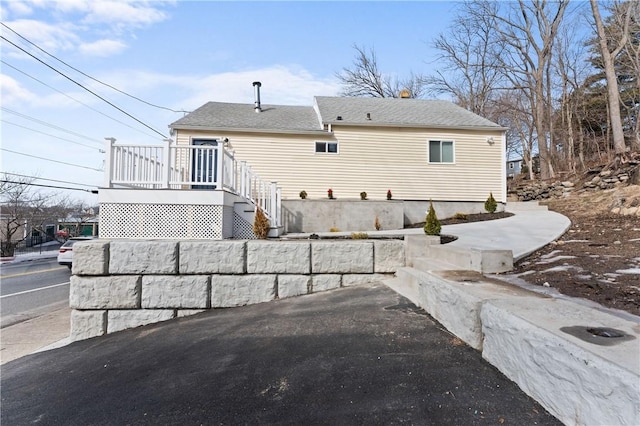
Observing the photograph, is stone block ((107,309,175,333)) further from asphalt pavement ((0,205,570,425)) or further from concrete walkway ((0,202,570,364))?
concrete walkway ((0,202,570,364))

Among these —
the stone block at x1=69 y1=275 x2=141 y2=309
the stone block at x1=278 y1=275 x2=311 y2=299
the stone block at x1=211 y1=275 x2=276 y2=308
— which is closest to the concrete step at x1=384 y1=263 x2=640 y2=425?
the stone block at x1=278 y1=275 x2=311 y2=299

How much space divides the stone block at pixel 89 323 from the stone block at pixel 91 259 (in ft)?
1.95

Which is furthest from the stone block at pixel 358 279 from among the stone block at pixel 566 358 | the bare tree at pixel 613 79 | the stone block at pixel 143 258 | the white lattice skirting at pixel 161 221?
the bare tree at pixel 613 79

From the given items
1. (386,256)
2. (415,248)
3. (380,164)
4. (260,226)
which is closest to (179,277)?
(260,226)

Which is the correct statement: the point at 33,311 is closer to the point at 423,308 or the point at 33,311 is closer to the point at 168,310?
the point at 168,310

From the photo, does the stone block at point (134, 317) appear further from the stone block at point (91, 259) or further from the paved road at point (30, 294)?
the paved road at point (30, 294)

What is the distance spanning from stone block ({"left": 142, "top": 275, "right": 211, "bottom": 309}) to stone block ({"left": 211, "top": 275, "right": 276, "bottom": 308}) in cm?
12

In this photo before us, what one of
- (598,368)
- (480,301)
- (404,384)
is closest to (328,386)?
(404,384)

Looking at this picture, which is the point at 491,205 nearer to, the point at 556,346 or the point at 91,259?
the point at 556,346

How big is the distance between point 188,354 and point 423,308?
2.48m

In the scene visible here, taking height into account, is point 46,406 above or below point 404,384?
below

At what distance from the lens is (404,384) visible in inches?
82.1

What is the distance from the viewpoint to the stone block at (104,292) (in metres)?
4.61

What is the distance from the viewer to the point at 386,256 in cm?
497
